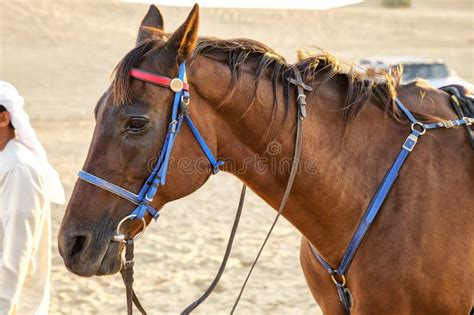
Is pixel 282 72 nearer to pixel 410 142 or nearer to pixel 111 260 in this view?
pixel 410 142

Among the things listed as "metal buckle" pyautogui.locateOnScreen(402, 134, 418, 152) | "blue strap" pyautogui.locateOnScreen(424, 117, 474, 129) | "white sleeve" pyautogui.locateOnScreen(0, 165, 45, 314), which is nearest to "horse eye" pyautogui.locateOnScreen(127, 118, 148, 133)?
"metal buckle" pyautogui.locateOnScreen(402, 134, 418, 152)

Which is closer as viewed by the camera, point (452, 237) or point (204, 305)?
point (452, 237)

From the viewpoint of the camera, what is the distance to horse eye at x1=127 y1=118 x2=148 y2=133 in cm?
253

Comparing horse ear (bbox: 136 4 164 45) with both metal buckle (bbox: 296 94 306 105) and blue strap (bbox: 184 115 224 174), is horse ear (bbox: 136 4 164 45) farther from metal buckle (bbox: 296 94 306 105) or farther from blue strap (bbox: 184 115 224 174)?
metal buckle (bbox: 296 94 306 105)

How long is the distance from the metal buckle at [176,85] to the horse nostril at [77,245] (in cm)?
65

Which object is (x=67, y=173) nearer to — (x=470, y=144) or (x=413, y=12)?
(x=470, y=144)

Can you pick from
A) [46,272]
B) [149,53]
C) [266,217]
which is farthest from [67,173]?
[149,53]

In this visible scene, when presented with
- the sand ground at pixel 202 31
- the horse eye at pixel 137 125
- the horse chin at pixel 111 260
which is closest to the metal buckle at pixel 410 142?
the sand ground at pixel 202 31

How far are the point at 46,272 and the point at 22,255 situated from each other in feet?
1.29

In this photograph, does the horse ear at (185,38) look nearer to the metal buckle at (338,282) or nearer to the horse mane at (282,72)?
the horse mane at (282,72)

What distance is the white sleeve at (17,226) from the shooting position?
3.60m

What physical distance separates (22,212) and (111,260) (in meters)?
1.32

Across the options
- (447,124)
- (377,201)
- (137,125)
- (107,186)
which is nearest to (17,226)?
(107,186)

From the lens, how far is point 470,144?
2979 mm
